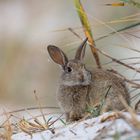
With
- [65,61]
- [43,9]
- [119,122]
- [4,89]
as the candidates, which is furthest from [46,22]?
[119,122]

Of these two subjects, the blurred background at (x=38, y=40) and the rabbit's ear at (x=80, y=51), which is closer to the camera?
the rabbit's ear at (x=80, y=51)

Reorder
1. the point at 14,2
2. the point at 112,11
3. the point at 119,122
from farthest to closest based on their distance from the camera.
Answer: the point at 14,2 < the point at 112,11 < the point at 119,122

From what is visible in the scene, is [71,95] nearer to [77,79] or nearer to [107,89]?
[77,79]

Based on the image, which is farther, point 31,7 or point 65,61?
point 31,7

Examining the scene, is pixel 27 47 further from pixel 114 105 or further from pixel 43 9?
pixel 114 105

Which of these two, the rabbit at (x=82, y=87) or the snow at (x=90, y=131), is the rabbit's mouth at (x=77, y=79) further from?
the snow at (x=90, y=131)

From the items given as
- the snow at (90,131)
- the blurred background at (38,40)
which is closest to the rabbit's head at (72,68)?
the snow at (90,131)

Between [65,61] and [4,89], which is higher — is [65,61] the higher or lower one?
the higher one

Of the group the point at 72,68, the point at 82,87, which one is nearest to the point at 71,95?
the point at 82,87
